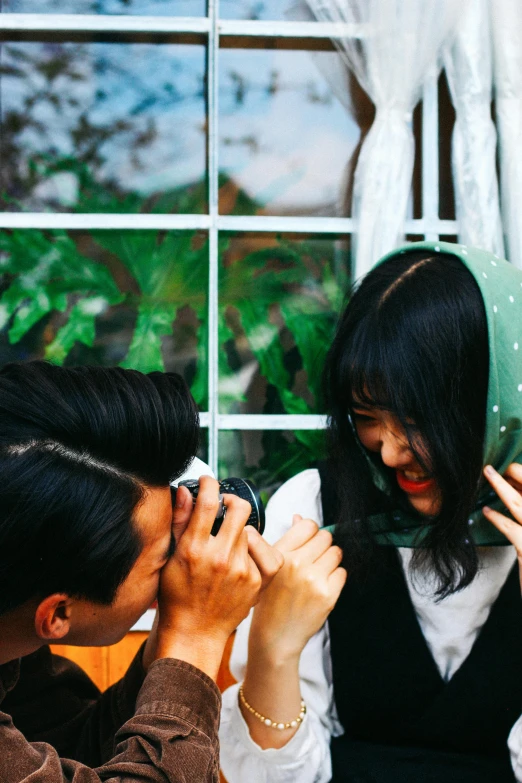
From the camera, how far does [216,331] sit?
1.63m

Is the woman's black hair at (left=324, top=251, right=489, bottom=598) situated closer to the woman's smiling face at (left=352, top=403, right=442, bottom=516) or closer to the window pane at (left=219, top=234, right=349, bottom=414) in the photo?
the woman's smiling face at (left=352, top=403, right=442, bottom=516)

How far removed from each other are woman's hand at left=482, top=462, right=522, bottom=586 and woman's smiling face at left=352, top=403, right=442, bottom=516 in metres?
0.09

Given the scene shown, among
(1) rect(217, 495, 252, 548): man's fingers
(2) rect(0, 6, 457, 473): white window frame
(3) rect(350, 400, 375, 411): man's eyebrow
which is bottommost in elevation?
(1) rect(217, 495, 252, 548): man's fingers

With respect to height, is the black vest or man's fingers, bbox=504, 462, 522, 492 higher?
man's fingers, bbox=504, 462, 522, 492

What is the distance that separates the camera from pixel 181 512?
855mm

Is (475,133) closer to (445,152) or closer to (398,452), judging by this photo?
(445,152)

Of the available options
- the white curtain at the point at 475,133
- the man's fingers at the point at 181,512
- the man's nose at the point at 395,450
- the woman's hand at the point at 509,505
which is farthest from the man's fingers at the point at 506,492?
the white curtain at the point at 475,133

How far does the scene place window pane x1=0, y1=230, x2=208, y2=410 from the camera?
63.8 inches

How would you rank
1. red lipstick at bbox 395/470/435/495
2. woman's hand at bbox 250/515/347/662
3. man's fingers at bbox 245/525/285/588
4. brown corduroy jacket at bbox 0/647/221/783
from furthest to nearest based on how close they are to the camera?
red lipstick at bbox 395/470/435/495 < woman's hand at bbox 250/515/347/662 < man's fingers at bbox 245/525/285/588 < brown corduroy jacket at bbox 0/647/221/783

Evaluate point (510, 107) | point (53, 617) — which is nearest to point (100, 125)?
point (510, 107)

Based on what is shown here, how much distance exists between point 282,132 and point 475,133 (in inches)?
16.5

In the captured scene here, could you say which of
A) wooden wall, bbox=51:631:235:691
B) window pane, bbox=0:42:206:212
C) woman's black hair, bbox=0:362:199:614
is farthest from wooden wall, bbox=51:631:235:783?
window pane, bbox=0:42:206:212

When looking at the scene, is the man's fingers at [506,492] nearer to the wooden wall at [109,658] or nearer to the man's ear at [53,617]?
the man's ear at [53,617]

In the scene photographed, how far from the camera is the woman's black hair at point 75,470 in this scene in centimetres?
70
